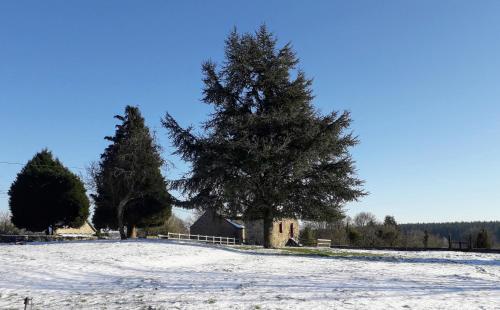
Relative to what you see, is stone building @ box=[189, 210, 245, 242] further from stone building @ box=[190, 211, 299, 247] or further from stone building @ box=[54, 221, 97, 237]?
stone building @ box=[54, 221, 97, 237]

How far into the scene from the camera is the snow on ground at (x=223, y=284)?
371 inches

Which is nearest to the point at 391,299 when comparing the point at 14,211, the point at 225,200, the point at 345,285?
the point at 345,285

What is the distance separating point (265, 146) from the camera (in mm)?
24172

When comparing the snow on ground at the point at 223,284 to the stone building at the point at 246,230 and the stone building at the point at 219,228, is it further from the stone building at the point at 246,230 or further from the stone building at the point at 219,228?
the stone building at the point at 219,228

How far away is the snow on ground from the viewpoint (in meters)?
9.43

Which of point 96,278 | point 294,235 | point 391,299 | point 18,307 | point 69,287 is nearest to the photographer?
point 18,307

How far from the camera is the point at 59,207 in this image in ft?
123

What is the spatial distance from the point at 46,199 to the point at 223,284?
30195 mm

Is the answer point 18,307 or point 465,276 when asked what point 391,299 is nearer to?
point 465,276

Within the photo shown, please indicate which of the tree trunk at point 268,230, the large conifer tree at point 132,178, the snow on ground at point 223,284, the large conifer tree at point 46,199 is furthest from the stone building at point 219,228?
the snow on ground at point 223,284

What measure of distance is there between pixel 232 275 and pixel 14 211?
3104cm

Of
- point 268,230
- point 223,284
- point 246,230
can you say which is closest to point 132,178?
point 268,230

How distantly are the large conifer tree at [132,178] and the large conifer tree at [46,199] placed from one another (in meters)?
1.80

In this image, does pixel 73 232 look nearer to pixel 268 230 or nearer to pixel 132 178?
pixel 132 178
